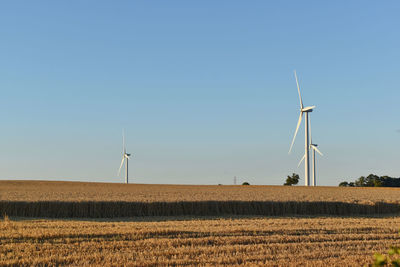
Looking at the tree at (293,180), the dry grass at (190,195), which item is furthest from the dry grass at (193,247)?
the tree at (293,180)

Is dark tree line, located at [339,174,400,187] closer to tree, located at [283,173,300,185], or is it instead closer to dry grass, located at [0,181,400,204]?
tree, located at [283,173,300,185]

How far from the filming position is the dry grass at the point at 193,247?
40.7 ft

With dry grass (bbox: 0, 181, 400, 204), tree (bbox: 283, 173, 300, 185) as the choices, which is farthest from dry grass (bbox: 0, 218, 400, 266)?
tree (bbox: 283, 173, 300, 185)

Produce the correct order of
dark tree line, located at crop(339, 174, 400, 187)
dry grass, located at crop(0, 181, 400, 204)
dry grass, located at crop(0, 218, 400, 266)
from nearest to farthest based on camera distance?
dry grass, located at crop(0, 218, 400, 266)
dry grass, located at crop(0, 181, 400, 204)
dark tree line, located at crop(339, 174, 400, 187)

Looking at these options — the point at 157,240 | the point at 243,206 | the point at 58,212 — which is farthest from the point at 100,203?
the point at 157,240

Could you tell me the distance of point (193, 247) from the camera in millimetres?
14492

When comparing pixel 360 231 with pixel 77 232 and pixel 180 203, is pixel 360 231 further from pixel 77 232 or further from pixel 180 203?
pixel 180 203

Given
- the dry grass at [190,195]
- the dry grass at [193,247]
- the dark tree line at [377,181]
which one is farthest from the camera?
the dark tree line at [377,181]

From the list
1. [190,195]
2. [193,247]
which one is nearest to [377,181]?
[190,195]

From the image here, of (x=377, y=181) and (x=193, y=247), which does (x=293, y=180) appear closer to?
(x=377, y=181)

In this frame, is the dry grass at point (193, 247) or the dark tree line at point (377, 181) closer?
the dry grass at point (193, 247)

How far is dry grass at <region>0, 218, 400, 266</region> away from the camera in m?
12.4

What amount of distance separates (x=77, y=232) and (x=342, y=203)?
2255 cm

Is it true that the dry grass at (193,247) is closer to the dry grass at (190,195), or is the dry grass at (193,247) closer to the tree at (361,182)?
the dry grass at (190,195)
